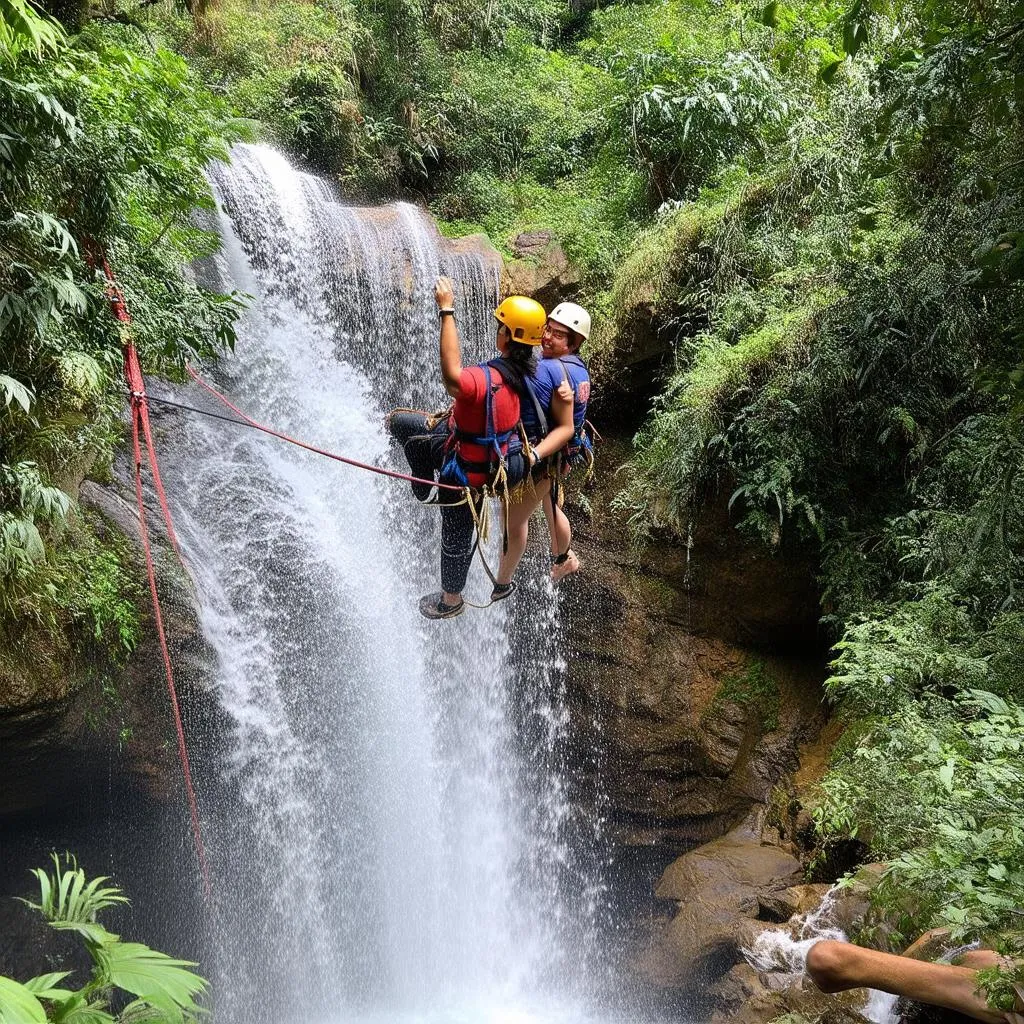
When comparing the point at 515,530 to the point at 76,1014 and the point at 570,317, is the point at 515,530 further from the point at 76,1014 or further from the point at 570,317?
the point at 76,1014

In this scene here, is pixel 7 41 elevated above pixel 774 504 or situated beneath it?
elevated above

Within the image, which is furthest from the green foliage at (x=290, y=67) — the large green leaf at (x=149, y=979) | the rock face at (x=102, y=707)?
the large green leaf at (x=149, y=979)

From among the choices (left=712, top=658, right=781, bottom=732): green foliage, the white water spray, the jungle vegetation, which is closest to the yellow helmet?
the jungle vegetation

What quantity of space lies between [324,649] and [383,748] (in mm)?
1030

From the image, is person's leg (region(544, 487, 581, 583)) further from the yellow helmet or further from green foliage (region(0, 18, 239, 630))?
green foliage (region(0, 18, 239, 630))

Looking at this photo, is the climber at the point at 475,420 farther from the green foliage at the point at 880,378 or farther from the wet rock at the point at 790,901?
the wet rock at the point at 790,901

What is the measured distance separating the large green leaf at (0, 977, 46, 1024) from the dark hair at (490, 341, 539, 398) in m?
3.06

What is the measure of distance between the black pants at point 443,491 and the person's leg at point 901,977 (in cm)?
252

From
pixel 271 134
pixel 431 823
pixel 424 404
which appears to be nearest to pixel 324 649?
pixel 431 823

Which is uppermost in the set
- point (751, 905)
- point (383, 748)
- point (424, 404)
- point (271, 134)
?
point (271, 134)

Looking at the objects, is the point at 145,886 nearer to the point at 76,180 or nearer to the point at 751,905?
the point at 751,905

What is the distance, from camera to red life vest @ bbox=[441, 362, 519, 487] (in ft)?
13.4

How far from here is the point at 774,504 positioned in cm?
748

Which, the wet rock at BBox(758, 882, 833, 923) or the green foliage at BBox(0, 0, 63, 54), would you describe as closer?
the green foliage at BBox(0, 0, 63, 54)
